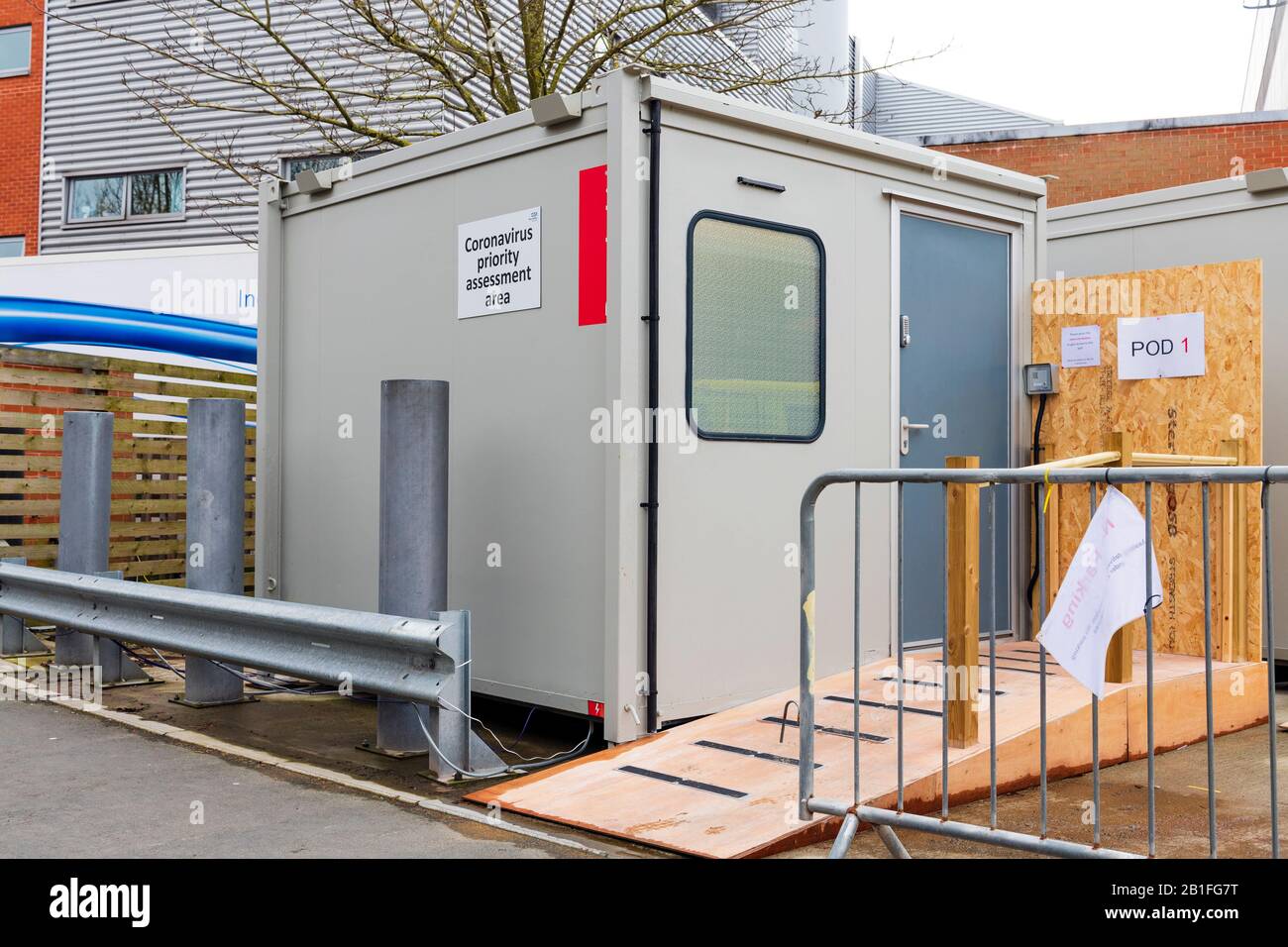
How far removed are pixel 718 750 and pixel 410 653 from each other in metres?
1.42

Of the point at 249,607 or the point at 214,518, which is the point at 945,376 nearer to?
the point at 249,607

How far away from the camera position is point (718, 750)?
214 inches

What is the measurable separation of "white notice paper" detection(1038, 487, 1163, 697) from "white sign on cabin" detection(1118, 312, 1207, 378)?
3.78m

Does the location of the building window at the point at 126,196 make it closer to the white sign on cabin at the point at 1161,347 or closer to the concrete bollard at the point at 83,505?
the concrete bollard at the point at 83,505

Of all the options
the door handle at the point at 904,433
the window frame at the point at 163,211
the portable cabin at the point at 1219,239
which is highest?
the window frame at the point at 163,211

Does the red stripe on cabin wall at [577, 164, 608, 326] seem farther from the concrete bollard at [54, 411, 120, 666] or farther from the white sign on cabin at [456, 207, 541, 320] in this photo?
the concrete bollard at [54, 411, 120, 666]

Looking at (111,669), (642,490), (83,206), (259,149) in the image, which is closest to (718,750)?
(642,490)

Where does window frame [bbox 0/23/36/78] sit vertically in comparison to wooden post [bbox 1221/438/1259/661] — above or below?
above

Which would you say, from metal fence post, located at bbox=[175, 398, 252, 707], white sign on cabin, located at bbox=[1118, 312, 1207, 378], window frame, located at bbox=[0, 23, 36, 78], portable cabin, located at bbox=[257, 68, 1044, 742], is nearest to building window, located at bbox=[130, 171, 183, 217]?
window frame, located at bbox=[0, 23, 36, 78]

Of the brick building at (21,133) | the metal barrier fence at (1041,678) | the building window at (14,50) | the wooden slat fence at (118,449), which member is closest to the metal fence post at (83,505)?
the wooden slat fence at (118,449)

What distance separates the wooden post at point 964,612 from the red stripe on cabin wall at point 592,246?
1.87 meters

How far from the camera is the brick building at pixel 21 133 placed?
20.5 meters

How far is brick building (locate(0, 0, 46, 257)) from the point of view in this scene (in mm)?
20453

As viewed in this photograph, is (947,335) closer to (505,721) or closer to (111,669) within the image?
(505,721)
